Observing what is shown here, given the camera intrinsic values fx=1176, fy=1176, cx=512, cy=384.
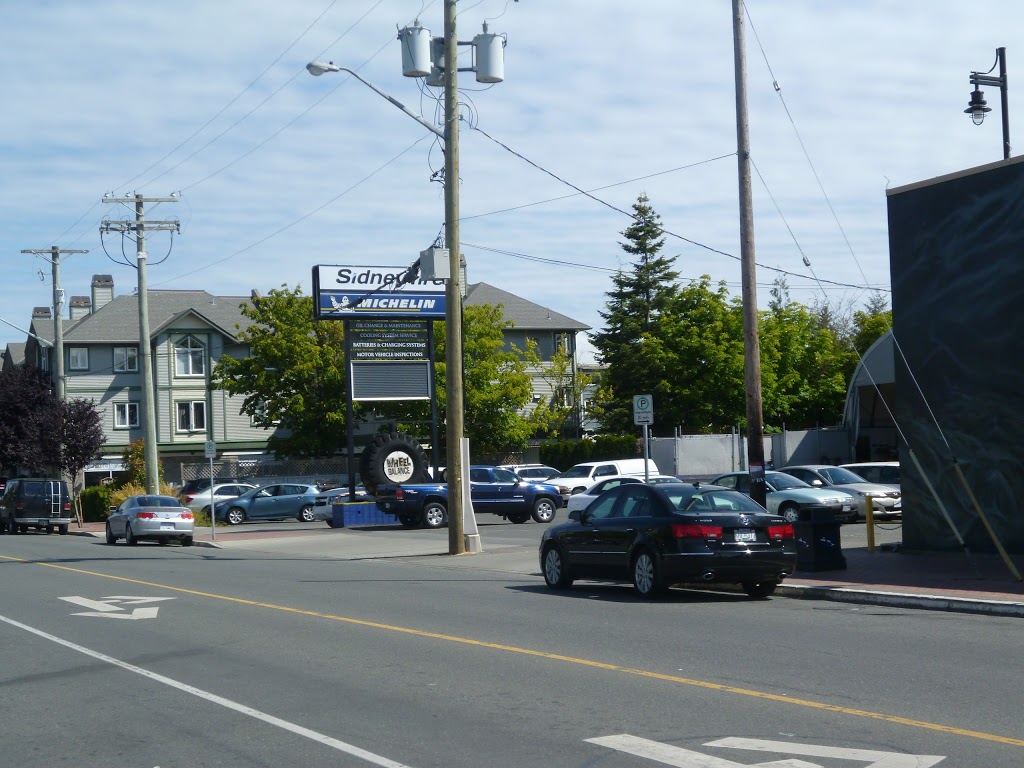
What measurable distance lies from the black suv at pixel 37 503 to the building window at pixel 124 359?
2338 cm

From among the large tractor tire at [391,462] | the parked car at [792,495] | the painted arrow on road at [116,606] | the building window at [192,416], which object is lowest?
the painted arrow on road at [116,606]

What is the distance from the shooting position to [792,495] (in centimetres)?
2633

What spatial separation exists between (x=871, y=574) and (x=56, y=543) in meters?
25.0

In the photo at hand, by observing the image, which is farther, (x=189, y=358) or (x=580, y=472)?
(x=189, y=358)

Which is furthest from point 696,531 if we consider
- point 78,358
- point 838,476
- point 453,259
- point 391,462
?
point 78,358

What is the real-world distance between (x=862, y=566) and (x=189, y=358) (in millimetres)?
52736

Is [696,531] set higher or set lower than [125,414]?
lower

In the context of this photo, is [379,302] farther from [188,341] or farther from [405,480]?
[188,341]

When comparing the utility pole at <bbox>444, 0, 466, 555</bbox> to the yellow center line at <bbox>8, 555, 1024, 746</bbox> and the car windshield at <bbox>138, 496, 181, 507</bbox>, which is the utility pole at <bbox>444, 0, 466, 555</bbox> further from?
the car windshield at <bbox>138, 496, 181, 507</bbox>

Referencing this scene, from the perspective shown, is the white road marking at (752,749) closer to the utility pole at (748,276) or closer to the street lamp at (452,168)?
the utility pole at (748,276)

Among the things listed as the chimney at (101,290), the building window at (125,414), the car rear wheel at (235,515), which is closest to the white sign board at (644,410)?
the car rear wheel at (235,515)

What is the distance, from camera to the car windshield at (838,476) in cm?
2942

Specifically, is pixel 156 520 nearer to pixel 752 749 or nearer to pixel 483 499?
pixel 483 499

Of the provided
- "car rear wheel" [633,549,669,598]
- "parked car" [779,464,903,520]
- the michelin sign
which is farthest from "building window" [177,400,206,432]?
"car rear wheel" [633,549,669,598]
